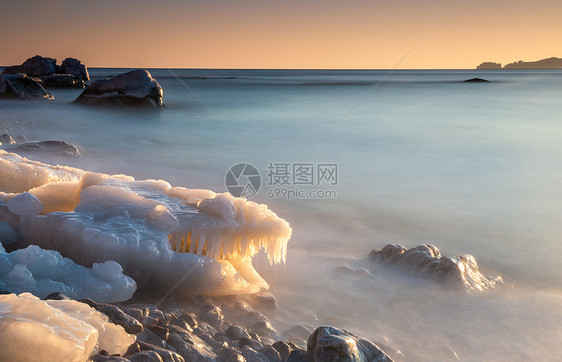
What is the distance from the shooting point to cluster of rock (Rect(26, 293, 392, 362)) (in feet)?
9.62

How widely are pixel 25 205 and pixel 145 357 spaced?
7.85 ft

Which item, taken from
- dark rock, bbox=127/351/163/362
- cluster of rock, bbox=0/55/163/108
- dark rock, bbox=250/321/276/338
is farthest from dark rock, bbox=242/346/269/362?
cluster of rock, bbox=0/55/163/108

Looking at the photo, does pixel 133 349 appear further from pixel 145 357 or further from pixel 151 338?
pixel 151 338

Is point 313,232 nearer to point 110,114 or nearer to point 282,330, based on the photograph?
point 282,330

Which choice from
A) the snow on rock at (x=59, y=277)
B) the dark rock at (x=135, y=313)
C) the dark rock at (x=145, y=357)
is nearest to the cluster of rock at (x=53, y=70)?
the snow on rock at (x=59, y=277)

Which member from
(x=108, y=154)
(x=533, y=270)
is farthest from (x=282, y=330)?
(x=108, y=154)

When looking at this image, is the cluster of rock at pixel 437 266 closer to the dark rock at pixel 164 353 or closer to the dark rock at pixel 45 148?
the dark rock at pixel 164 353

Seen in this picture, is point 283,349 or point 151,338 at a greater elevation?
point 151,338

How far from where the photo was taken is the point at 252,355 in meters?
3.21

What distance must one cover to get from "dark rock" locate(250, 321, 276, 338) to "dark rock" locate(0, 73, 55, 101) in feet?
79.2

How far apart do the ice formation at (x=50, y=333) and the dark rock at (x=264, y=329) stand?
1.30m

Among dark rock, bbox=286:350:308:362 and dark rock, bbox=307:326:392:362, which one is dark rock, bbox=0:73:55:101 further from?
dark rock, bbox=307:326:392:362

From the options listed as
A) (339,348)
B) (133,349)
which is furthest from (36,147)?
(339,348)

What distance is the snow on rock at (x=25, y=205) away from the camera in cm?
424
